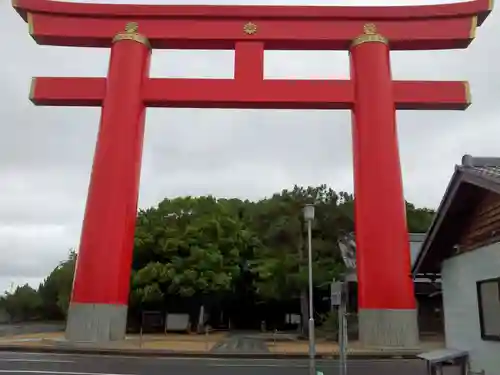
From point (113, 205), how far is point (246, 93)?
5.80 m

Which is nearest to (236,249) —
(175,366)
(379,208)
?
(379,208)

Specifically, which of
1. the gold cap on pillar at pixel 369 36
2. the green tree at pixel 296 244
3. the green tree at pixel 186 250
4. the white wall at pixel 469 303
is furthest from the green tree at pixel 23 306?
the white wall at pixel 469 303

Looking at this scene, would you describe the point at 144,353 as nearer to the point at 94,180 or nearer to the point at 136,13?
the point at 94,180

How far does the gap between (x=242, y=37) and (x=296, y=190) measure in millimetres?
10664

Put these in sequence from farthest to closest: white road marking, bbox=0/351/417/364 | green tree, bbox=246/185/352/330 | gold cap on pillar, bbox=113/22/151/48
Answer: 1. green tree, bbox=246/185/352/330
2. gold cap on pillar, bbox=113/22/151/48
3. white road marking, bbox=0/351/417/364

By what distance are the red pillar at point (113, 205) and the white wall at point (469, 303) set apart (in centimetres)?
1108

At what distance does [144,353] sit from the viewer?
1546 centimetres

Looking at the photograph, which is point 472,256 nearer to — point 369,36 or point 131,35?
point 369,36

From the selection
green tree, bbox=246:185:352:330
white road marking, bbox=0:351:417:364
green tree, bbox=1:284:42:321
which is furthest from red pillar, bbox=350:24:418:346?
green tree, bbox=1:284:42:321

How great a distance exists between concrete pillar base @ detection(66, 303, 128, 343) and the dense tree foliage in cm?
916

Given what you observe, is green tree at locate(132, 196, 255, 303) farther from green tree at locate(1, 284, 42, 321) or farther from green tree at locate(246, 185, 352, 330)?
green tree at locate(1, 284, 42, 321)

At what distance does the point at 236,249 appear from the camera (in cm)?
2981

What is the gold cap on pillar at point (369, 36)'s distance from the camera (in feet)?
62.1

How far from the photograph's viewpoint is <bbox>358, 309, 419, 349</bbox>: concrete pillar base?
16062 millimetres
